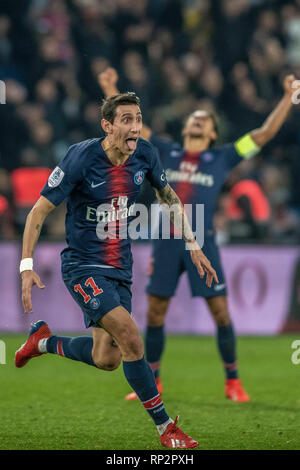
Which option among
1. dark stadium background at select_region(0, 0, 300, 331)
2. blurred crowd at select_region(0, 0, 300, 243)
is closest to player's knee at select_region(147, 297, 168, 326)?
dark stadium background at select_region(0, 0, 300, 331)

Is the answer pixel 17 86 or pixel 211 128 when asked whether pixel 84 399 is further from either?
pixel 17 86

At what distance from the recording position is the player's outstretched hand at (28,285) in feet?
15.7

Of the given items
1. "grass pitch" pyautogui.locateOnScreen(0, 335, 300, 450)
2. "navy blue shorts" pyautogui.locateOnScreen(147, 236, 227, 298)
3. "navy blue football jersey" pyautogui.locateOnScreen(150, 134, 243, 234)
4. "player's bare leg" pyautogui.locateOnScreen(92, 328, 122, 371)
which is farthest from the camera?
"navy blue football jersey" pyautogui.locateOnScreen(150, 134, 243, 234)

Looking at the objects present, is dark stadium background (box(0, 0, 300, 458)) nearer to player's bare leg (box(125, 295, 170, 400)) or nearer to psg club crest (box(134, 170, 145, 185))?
player's bare leg (box(125, 295, 170, 400))

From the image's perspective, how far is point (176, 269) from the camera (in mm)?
6961

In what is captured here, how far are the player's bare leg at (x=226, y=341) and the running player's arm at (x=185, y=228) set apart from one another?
153 cm

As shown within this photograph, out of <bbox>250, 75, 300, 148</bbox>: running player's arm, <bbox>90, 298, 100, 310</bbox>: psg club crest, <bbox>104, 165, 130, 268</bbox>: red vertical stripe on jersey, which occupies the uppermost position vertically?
<bbox>250, 75, 300, 148</bbox>: running player's arm

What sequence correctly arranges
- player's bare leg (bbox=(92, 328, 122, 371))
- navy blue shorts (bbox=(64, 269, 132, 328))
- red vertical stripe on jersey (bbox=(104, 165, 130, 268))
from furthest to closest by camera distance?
player's bare leg (bbox=(92, 328, 122, 371)) < red vertical stripe on jersey (bbox=(104, 165, 130, 268)) < navy blue shorts (bbox=(64, 269, 132, 328))

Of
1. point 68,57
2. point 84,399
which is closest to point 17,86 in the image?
point 68,57

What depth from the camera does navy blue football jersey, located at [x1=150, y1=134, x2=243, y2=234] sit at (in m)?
7.08

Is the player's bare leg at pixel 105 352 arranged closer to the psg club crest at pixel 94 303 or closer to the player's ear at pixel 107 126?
the psg club crest at pixel 94 303

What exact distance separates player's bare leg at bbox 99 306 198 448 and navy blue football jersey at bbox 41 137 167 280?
38cm

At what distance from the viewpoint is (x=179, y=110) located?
41.2 ft
